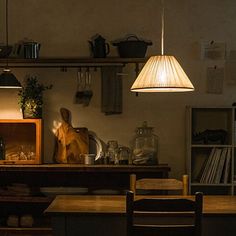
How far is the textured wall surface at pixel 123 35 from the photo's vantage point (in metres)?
3.99

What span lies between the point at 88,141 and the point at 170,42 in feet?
3.73

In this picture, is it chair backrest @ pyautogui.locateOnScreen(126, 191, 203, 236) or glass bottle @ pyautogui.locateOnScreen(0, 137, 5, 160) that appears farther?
glass bottle @ pyautogui.locateOnScreen(0, 137, 5, 160)

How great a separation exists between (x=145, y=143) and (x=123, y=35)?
974 mm

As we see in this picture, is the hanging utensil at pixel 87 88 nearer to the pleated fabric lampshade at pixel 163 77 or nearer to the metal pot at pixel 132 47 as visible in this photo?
the metal pot at pixel 132 47

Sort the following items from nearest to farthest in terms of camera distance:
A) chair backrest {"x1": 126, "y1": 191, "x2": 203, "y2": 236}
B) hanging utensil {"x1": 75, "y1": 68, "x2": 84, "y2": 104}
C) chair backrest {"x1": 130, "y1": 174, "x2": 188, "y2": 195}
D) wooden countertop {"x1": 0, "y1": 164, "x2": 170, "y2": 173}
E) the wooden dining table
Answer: chair backrest {"x1": 126, "y1": 191, "x2": 203, "y2": 236} < the wooden dining table < chair backrest {"x1": 130, "y1": 174, "x2": 188, "y2": 195} < wooden countertop {"x1": 0, "y1": 164, "x2": 170, "y2": 173} < hanging utensil {"x1": 75, "y1": 68, "x2": 84, "y2": 104}

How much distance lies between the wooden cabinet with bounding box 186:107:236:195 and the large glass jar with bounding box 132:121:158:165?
293mm

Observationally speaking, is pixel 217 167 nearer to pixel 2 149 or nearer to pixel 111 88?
pixel 111 88

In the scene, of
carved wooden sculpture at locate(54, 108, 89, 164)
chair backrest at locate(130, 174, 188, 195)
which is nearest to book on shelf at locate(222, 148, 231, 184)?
chair backrest at locate(130, 174, 188, 195)

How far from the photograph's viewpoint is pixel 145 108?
4.01m

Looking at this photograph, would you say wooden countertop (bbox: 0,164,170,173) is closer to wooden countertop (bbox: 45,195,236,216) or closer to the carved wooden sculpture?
the carved wooden sculpture

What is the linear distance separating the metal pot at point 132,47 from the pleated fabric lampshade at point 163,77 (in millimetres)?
1338

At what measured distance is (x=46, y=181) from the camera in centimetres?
399

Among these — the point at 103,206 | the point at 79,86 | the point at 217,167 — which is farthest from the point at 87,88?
the point at 103,206

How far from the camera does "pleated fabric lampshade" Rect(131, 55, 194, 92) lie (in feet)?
7.48
